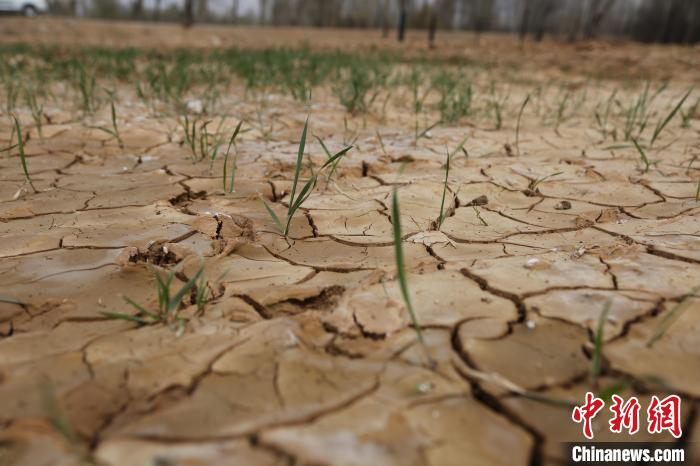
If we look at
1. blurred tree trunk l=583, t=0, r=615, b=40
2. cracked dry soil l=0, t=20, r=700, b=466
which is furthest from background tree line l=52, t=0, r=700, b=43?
cracked dry soil l=0, t=20, r=700, b=466

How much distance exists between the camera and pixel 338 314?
1.41 meters

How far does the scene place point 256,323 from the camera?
138cm

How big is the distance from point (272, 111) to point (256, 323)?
3227 mm

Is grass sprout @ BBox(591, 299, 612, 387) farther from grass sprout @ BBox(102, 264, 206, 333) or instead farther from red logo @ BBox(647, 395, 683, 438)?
grass sprout @ BBox(102, 264, 206, 333)

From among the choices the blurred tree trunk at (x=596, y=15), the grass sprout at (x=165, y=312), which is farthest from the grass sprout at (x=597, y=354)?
the blurred tree trunk at (x=596, y=15)

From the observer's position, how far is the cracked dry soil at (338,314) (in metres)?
1.00

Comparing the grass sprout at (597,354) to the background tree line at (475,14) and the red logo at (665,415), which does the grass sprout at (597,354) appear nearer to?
the red logo at (665,415)

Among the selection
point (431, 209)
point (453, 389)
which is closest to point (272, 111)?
point (431, 209)

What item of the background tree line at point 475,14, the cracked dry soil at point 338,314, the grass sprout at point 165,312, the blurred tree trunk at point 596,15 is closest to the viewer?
the cracked dry soil at point 338,314

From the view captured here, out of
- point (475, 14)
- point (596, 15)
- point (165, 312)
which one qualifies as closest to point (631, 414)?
point (165, 312)

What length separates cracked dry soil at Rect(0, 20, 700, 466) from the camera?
100 cm

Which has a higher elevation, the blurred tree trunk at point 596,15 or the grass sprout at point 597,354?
the blurred tree trunk at point 596,15

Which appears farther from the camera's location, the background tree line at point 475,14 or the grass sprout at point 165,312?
the background tree line at point 475,14

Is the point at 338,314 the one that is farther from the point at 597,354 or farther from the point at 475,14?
the point at 475,14
